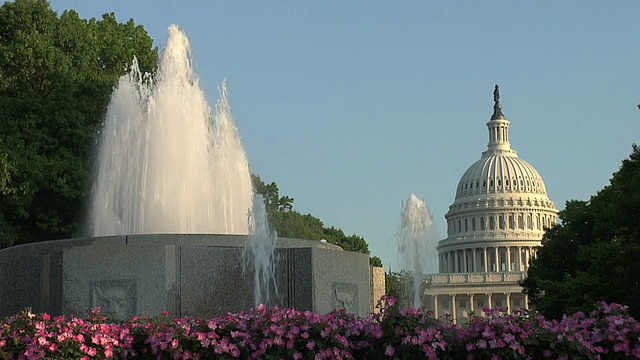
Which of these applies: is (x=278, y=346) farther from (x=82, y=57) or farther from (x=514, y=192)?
(x=514, y=192)

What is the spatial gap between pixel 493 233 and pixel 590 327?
482 ft

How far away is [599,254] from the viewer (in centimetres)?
3847

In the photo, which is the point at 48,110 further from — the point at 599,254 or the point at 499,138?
the point at 499,138

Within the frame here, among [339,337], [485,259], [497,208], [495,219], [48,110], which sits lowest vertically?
[339,337]

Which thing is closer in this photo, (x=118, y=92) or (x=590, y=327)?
(x=590, y=327)

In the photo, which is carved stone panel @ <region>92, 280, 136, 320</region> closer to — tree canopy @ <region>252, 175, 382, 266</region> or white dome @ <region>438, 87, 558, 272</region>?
tree canopy @ <region>252, 175, 382, 266</region>

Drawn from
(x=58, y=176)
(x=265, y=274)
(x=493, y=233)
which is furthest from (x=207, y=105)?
(x=493, y=233)

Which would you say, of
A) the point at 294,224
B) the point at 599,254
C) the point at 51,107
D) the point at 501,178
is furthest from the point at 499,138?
the point at 51,107

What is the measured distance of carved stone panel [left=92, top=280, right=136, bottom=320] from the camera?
13.6 m

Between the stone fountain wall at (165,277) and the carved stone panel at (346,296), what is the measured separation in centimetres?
1

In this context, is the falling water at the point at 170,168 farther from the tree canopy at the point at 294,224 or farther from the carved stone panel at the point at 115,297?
the tree canopy at the point at 294,224

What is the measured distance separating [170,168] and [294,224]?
4082cm

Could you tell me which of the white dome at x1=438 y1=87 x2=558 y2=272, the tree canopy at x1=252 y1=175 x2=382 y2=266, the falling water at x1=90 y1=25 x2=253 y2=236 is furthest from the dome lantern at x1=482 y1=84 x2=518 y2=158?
the falling water at x1=90 y1=25 x2=253 y2=236

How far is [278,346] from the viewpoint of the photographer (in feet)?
33.3
